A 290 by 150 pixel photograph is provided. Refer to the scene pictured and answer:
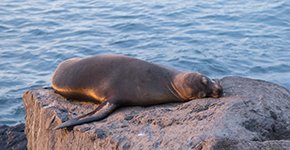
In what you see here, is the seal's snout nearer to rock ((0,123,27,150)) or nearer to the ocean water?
rock ((0,123,27,150))

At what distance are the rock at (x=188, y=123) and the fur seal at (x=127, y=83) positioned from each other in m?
0.11

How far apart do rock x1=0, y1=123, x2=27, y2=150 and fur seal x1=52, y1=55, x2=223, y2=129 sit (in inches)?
50.4

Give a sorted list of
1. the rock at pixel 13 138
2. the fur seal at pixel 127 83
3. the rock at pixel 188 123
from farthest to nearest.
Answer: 1. the rock at pixel 13 138
2. the fur seal at pixel 127 83
3. the rock at pixel 188 123

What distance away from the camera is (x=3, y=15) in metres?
14.5

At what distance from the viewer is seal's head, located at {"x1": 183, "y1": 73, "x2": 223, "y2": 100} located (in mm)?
5230

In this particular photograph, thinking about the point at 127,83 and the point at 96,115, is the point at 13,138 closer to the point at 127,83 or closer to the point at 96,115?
the point at 127,83

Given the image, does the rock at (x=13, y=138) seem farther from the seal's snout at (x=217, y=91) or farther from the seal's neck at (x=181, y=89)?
the seal's snout at (x=217, y=91)

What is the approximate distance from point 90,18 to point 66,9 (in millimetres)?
1205

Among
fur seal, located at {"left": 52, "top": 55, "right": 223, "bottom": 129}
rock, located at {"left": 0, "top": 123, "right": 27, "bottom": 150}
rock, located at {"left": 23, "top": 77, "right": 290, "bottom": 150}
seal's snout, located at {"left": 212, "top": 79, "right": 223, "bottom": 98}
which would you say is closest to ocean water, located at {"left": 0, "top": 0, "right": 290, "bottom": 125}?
rock, located at {"left": 0, "top": 123, "right": 27, "bottom": 150}

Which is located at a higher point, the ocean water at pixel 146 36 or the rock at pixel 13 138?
the rock at pixel 13 138

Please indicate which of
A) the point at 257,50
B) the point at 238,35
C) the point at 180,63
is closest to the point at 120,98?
the point at 180,63

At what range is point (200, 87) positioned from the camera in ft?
17.8

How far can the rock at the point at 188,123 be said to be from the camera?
410 centimetres

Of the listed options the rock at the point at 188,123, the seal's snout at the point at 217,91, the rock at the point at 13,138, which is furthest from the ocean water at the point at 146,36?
the seal's snout at the point at 217,91
